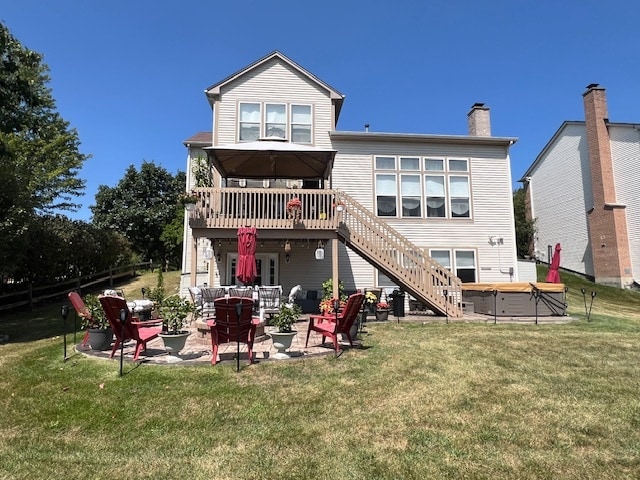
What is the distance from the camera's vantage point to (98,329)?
6945 millimetres

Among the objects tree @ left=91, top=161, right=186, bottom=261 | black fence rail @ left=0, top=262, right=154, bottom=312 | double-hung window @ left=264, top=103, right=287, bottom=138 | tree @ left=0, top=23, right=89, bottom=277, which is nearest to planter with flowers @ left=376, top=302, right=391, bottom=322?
double-hung window @ left=264, top=103, right=287, bottom=138

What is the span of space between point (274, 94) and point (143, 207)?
21.4m

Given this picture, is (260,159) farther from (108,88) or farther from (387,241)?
(108,88)

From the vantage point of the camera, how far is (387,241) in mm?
11703

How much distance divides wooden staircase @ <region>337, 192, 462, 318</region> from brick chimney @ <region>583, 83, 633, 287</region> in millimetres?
14563

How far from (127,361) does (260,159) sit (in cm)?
751

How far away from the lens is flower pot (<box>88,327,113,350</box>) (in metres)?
6.91

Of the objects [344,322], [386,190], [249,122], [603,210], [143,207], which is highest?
[143,207]

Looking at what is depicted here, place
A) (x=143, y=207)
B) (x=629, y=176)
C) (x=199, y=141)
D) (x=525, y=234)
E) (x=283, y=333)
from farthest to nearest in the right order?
(x=143, y=207)
(x=525, y=234)
(x=629, y=176)
(x=199, y=141)
(x=283, y=333)

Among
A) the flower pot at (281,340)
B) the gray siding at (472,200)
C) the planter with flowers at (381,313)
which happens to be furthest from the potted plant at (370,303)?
the flower pot at (281,340)

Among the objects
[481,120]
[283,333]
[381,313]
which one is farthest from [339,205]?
[481,120]

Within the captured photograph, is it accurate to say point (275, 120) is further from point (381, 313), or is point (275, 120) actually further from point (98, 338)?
point (98, 338)

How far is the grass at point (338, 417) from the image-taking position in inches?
130

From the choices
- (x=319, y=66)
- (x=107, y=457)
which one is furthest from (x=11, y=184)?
(x=319, y=66)
